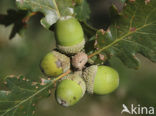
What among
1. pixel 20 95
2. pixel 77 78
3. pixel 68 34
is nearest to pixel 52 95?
pixel 20 95

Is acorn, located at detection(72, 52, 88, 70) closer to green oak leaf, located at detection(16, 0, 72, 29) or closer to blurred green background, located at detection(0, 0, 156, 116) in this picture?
green oak leaf, located at detection(16, 0, 72, 29)

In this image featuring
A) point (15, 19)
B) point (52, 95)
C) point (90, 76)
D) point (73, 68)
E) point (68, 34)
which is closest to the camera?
point (68, 34)

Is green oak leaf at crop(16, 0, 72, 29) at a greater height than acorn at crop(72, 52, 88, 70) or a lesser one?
greater

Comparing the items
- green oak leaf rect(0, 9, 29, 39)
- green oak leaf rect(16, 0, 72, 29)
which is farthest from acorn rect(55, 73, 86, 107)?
green oak leaf rect(0, 9, 29, 39)

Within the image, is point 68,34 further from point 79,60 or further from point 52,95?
point 52,95

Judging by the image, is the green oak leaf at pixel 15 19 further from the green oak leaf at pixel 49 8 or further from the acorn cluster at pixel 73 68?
the acorn cluster at pixel 73 68

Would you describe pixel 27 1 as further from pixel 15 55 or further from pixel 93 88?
pixel 15 55
